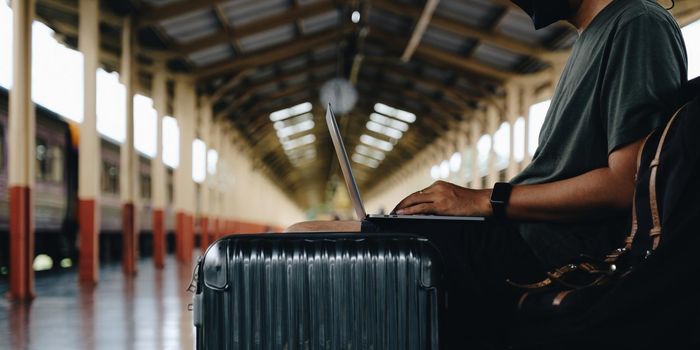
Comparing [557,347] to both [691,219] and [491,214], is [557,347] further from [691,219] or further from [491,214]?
[491,214]

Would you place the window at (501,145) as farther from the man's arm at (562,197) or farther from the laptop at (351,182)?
the man's arm at (562,197)

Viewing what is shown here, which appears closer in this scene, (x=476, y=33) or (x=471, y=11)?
(x=471, y=11)

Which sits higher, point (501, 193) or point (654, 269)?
point (501, 193)

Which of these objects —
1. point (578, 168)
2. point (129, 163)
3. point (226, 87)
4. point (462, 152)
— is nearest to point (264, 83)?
point (226, 87)

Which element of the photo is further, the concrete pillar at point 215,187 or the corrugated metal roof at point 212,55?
the concrete pillar at point 215,187

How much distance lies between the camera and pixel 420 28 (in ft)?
42.2

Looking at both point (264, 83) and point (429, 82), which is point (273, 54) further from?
point (429, 82)

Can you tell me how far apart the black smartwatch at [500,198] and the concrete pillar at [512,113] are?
13.5 meters

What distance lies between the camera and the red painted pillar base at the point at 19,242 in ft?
19.7

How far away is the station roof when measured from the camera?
11.1m

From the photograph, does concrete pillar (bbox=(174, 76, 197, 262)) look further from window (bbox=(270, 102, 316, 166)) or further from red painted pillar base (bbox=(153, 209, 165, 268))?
window (bbox=(270, 102, 316, 166))

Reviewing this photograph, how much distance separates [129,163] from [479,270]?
892 centimetres

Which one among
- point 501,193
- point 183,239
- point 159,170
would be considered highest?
point 159,170

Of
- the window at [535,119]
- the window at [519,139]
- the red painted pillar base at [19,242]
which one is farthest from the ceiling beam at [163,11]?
the window at [519,139]
